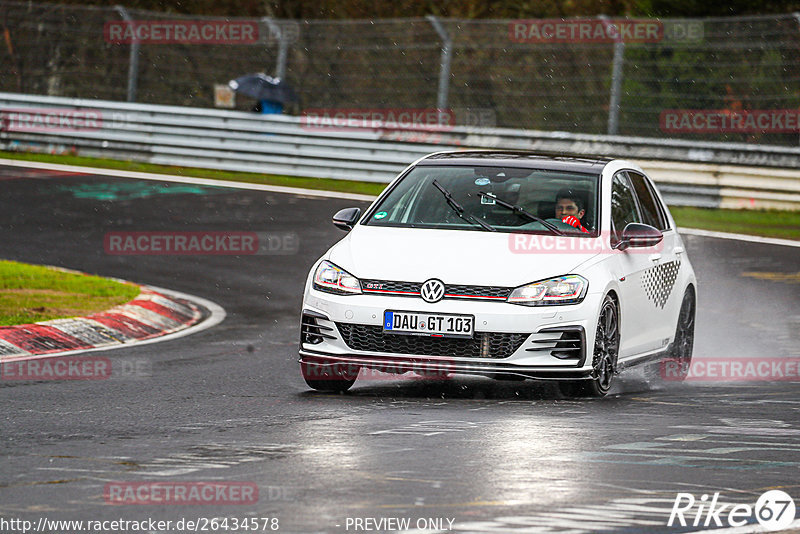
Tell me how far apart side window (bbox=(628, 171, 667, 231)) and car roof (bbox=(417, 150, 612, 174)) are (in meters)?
0.38

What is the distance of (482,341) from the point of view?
9.00m

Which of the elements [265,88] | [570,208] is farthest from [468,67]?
[570,208]

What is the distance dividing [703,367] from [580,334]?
117 inches

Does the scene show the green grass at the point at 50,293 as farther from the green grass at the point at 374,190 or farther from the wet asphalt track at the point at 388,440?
the green grass at the point at 374,190

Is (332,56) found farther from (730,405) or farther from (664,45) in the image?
(730,405)

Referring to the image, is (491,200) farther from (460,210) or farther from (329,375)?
(329,375)

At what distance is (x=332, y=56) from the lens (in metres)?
26.8

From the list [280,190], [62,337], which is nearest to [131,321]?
[62,337]

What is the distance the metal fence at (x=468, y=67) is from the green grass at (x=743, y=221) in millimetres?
1341

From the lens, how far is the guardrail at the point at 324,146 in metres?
22.7

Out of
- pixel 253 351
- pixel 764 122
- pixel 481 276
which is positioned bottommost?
pixel 253 351

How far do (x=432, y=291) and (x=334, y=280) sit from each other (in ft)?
2.21

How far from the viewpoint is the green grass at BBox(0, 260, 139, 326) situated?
1243 centimetres

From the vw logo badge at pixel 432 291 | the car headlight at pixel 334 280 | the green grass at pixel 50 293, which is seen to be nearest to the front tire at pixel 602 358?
the vw logo badge at pixel 432 291
